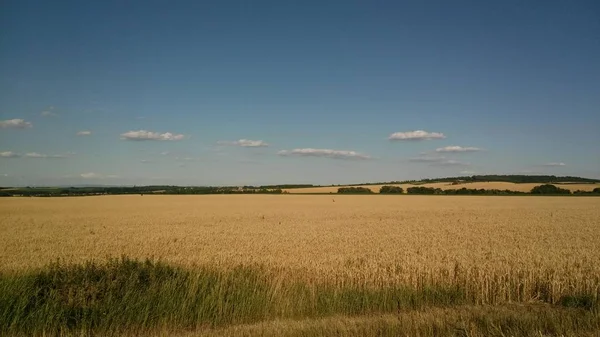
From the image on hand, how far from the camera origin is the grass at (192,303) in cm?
762

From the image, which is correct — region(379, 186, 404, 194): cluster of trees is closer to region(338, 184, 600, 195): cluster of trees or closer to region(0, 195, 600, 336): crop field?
region(338, 184, 600, 195): cluster of trees

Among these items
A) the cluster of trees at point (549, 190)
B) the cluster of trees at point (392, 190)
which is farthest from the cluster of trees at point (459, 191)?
the cluster of trees at point (549, 190)

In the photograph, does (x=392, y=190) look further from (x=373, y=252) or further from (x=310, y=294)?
(x=310, y=294)

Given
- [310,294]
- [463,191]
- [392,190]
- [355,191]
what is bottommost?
[310,294]

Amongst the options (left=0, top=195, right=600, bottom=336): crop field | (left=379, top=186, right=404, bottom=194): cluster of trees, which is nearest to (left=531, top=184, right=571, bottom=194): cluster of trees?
(left=379, top=186, right=404, bottom=194): cluster of trees

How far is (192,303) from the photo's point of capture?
8859mm

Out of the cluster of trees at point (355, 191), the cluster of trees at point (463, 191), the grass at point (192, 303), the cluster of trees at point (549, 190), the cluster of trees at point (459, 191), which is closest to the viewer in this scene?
the grass at point (192, 303)

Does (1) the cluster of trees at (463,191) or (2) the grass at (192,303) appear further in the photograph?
(1) the cluster of trees at (463,191)

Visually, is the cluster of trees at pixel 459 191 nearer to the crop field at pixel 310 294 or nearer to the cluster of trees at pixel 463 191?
the cluster of trees at pixel 463 191

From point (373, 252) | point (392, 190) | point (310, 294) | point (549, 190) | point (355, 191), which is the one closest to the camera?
point (310, 294)

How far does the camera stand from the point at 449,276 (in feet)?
39.2

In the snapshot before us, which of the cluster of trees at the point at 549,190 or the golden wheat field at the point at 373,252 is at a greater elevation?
the cluster of trees at the point at 549,190

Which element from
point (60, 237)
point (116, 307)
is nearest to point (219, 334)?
point (116, 307)

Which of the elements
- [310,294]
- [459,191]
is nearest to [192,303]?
[310,294]
